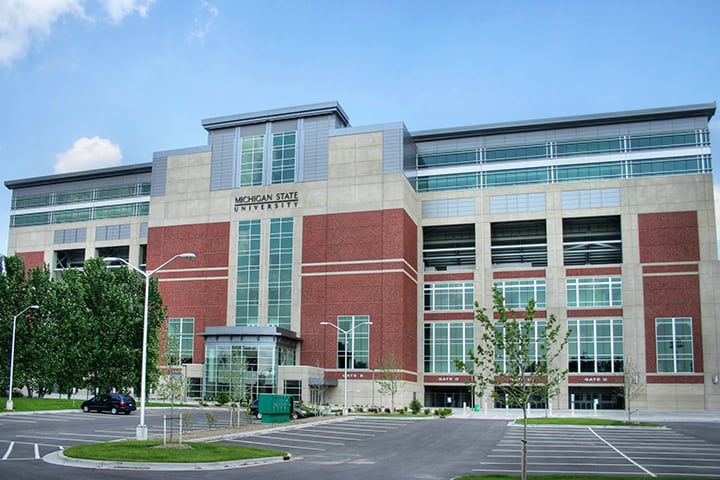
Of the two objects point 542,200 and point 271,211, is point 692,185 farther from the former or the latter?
point 271,211

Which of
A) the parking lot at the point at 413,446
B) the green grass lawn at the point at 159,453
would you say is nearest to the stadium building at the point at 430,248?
the parking lot at the point at 413,446

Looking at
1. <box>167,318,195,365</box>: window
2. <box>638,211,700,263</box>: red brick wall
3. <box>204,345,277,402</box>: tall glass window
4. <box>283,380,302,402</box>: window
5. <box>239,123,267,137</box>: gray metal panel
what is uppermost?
<box>239,123,267,137</box>: gray metal panel

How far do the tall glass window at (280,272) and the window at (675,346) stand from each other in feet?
128

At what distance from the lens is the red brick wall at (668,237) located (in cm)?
7738

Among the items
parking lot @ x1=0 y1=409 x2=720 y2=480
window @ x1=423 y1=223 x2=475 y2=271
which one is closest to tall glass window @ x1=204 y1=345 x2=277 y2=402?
parking lot @ x1=0 y1=409 x2=720 y2=480

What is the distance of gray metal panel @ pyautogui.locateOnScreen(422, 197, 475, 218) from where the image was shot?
279 feet

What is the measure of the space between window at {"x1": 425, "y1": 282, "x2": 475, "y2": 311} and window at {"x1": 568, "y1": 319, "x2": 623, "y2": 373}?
1121 cm

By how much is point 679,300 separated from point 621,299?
18.4 feet

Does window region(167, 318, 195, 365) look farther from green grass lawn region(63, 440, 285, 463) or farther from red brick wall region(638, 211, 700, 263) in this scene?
green grass lawn region(63, 440, 285, 463)

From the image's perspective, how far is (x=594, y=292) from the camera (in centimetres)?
7988

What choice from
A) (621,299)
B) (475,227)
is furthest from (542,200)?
(621,299)

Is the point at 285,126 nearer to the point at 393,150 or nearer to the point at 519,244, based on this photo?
the point at 393,150

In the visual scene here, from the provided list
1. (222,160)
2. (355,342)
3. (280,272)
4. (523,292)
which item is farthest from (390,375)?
(222,160)

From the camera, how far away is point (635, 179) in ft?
262
